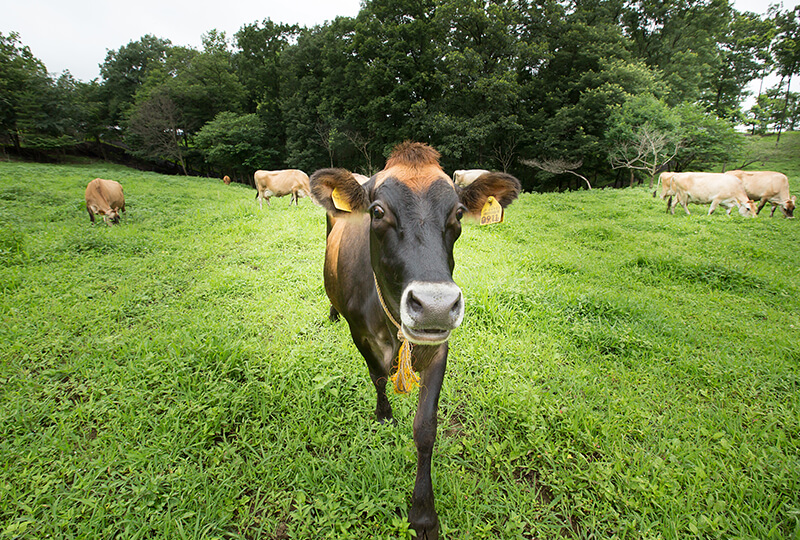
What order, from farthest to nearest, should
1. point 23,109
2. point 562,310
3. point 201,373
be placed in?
point 23,109
point 562,310
point 201,373

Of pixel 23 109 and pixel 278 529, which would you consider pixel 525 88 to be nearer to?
pixel 278 529

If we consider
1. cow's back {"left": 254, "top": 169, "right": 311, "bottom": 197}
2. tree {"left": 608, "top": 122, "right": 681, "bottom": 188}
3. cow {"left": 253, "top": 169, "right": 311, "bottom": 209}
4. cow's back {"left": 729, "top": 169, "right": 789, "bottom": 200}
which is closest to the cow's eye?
cow {"left": 253, "top": 169, "right": 311, "bottom": 209}

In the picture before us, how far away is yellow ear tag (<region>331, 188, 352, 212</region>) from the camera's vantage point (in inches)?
75.8

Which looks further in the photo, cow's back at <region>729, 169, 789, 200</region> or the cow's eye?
cow's back at <region>729, 169, 789, 200</region>

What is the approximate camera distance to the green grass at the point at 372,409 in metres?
1.86

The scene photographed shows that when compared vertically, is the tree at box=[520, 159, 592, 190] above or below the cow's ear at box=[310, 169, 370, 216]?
above

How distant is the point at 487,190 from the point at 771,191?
1510 cm

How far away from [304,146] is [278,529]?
3402 cm

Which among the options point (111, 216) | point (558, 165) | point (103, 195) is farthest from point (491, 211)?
point (558, 165)

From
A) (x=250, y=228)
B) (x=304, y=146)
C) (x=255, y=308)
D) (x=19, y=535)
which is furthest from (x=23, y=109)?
(x=19, y=535)

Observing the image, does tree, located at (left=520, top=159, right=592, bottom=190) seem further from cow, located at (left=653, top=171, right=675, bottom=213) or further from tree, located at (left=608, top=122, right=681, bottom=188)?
cow, located at (left=653, top=171, right=675, bottom=213)

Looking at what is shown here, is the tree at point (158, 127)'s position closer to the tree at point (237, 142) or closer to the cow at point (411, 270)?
the tree at point (237, 142)

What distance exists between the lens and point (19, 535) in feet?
5.51

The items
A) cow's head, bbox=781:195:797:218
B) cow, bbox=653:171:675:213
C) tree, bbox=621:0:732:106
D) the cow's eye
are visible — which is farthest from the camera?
tree, bbox=621:0:732:106
